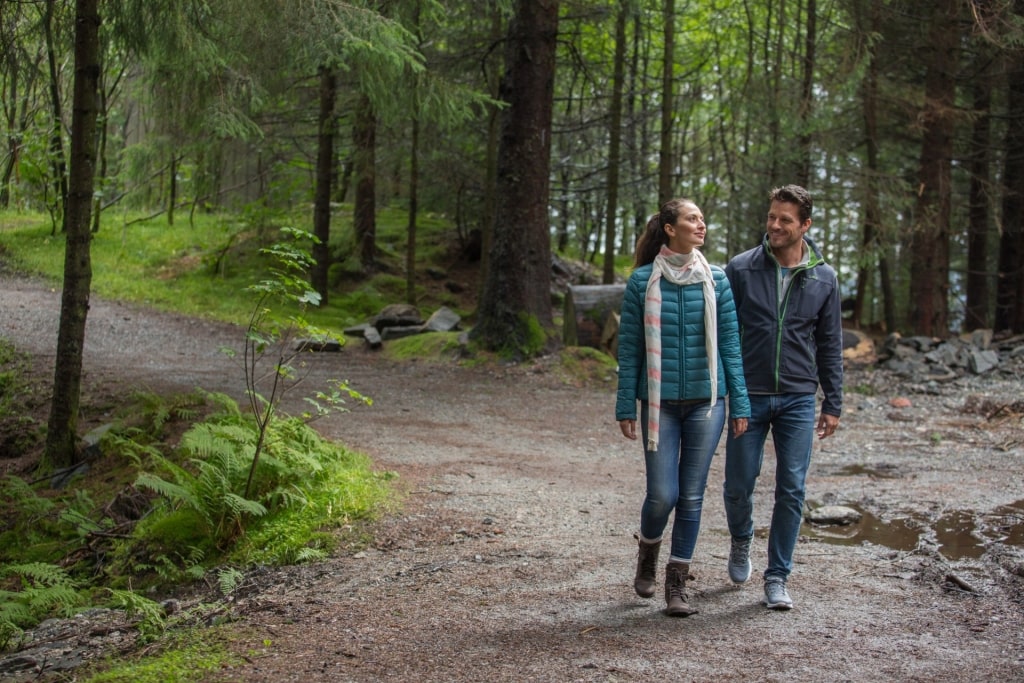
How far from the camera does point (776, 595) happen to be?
4.39m

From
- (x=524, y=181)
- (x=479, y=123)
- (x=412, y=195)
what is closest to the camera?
(x=524, y=181)

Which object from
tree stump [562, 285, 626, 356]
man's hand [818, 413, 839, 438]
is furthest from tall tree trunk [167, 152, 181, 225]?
man's hand [818, 413, 839, 438]

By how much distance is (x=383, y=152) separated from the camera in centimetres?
1978

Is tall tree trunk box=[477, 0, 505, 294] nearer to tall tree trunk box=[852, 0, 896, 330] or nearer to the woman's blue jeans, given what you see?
tall tree trunk box=[852, 0, 896, 330]

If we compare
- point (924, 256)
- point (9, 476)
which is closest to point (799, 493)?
point (9, 476)

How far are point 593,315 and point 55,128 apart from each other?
8447 millimetres

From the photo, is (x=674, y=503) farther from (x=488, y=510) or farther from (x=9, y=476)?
(x=9, y=476)

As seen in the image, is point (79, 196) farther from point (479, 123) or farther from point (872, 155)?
point (872, 155)

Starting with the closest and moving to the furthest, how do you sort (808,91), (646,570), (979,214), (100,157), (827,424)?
(646,570)
(827,424)
(808,91)
(979,214)
(100,157)

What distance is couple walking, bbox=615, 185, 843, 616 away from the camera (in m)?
4.26

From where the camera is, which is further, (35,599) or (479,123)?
(479,123)

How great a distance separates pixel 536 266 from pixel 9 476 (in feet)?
25.8

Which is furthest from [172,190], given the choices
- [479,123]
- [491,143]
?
[491,143]

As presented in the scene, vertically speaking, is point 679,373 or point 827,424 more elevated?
point 679,373
